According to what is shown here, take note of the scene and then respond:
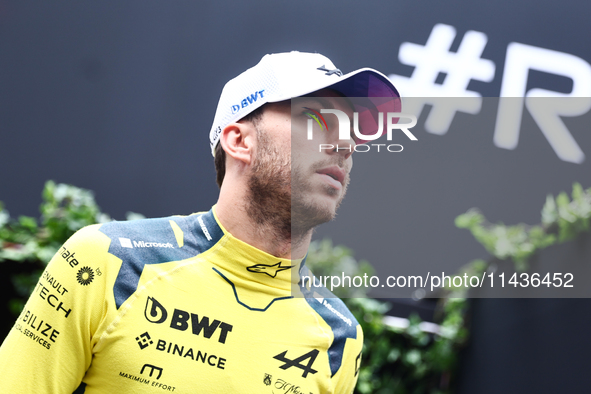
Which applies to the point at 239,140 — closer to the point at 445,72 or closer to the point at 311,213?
the point at 311,213

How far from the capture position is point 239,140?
1.68 metres

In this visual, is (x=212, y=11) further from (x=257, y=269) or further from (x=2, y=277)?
(x=257, y=269)

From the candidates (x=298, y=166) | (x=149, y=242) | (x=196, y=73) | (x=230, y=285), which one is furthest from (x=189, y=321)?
(x=196, y=73)

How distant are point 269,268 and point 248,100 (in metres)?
0.62

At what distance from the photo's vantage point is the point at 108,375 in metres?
A: 1.27

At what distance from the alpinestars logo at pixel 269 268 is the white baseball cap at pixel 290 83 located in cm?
55

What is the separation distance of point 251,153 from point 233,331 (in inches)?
24.0

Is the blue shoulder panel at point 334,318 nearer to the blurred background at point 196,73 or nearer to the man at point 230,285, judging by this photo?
the man at point 230,285

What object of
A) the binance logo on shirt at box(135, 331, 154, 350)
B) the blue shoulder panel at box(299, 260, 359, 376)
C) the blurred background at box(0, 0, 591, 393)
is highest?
the blurred background at box(0, 0, 591, 393)

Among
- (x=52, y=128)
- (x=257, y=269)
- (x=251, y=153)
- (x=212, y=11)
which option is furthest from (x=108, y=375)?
(x=212, y=11)

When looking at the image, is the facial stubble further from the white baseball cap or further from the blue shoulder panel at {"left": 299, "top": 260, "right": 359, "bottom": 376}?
the blue shoulder panel at {"left": 299, "top": 260, "right": 359, "bottom": 376}

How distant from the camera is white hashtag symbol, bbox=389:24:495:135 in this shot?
3936 mm

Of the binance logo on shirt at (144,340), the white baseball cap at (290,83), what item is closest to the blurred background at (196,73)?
the white baseball cap at (290,83)

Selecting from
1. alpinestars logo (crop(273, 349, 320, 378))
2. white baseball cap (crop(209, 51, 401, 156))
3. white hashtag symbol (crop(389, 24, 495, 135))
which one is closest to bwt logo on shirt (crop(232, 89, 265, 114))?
white baseball cap (crop(209, 51, 401, 156))
